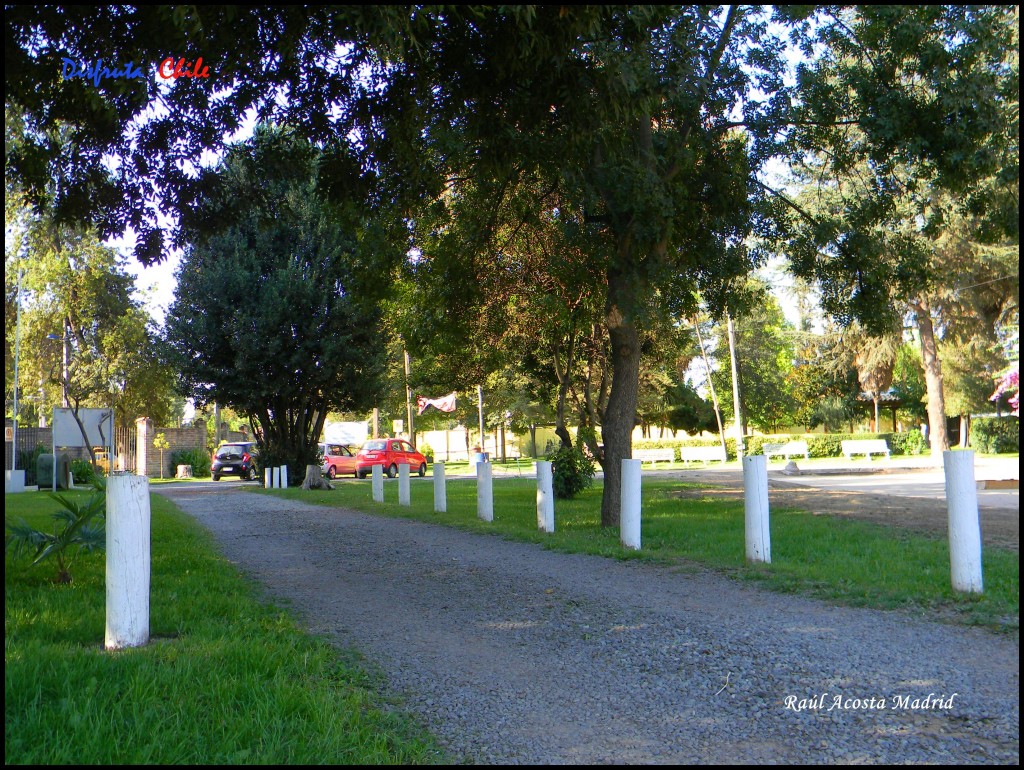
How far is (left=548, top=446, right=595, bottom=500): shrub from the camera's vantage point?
1625 cm

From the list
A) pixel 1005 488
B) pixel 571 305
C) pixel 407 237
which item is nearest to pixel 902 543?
pixel 571 305

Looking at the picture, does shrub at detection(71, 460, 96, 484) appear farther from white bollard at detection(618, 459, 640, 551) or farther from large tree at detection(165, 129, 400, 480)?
white bollard at detection(618, 459, 640, 551)

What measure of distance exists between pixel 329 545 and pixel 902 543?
637 cm

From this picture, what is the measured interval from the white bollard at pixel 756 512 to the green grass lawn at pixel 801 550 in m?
0.15

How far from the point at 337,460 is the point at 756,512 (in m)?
27.6

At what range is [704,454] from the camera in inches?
1517

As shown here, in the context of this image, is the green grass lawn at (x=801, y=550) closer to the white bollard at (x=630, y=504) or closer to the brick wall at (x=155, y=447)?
the white bollard at (x=630, y=504)

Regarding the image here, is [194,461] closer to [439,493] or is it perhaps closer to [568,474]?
[568,474]

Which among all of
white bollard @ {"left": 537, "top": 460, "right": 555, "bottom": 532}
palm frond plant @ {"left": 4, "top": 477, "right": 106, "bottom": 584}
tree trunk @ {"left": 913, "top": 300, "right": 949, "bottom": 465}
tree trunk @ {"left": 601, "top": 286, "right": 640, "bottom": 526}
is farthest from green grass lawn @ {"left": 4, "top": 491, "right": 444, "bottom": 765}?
tree trunk @ {"left": 913, "top": 300, "right": 949, "bottom": 465}

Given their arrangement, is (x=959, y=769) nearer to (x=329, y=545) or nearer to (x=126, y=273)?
(x=329, y=545)

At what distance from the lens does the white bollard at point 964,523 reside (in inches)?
229

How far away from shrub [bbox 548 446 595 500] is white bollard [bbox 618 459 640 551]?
7.07 meters

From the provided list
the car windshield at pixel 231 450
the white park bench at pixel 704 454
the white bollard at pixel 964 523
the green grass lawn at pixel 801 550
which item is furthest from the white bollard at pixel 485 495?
the white park bench at pixel 704 454

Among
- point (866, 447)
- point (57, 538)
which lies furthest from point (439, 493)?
point (866, 447)
